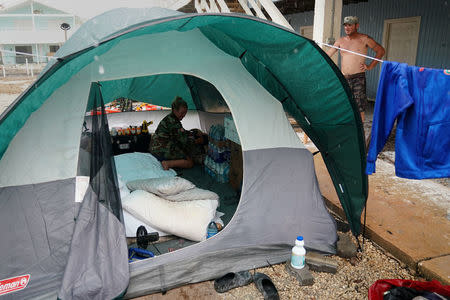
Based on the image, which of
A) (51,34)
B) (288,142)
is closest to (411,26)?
(288,142)

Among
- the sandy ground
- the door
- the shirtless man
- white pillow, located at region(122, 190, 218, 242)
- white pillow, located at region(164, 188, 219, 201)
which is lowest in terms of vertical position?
the sandy ground

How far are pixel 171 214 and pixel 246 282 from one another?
885 millimetres

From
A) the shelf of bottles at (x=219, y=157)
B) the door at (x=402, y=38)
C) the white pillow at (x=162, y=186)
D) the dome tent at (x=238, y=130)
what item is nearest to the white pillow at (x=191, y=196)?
the white pillow at (x=162, y=186)

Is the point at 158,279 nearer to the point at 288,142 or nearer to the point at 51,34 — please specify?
the point at 288,142

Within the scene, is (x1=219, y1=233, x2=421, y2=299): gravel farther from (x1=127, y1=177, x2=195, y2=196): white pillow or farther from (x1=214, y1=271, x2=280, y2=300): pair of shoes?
(x1=127, y1=177, x2=195, y2=196): white pillow

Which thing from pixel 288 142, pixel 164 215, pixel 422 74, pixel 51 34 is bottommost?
pixel 164 215

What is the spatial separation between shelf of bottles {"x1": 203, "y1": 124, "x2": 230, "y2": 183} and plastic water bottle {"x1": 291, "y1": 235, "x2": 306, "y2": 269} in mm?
1546

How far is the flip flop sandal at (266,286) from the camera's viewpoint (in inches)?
92.5

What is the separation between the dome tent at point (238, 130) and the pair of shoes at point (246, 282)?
0.09 m

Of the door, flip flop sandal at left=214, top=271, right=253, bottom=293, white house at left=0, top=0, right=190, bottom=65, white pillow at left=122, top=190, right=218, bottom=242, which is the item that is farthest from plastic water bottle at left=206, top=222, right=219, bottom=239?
white house at left=0, top=0, right=190, bottom=65

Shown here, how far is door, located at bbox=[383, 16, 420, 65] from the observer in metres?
7.96

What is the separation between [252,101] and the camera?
289 cm

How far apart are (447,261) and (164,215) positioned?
7.44 ft

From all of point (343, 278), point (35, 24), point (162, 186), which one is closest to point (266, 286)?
point (343, 278)
